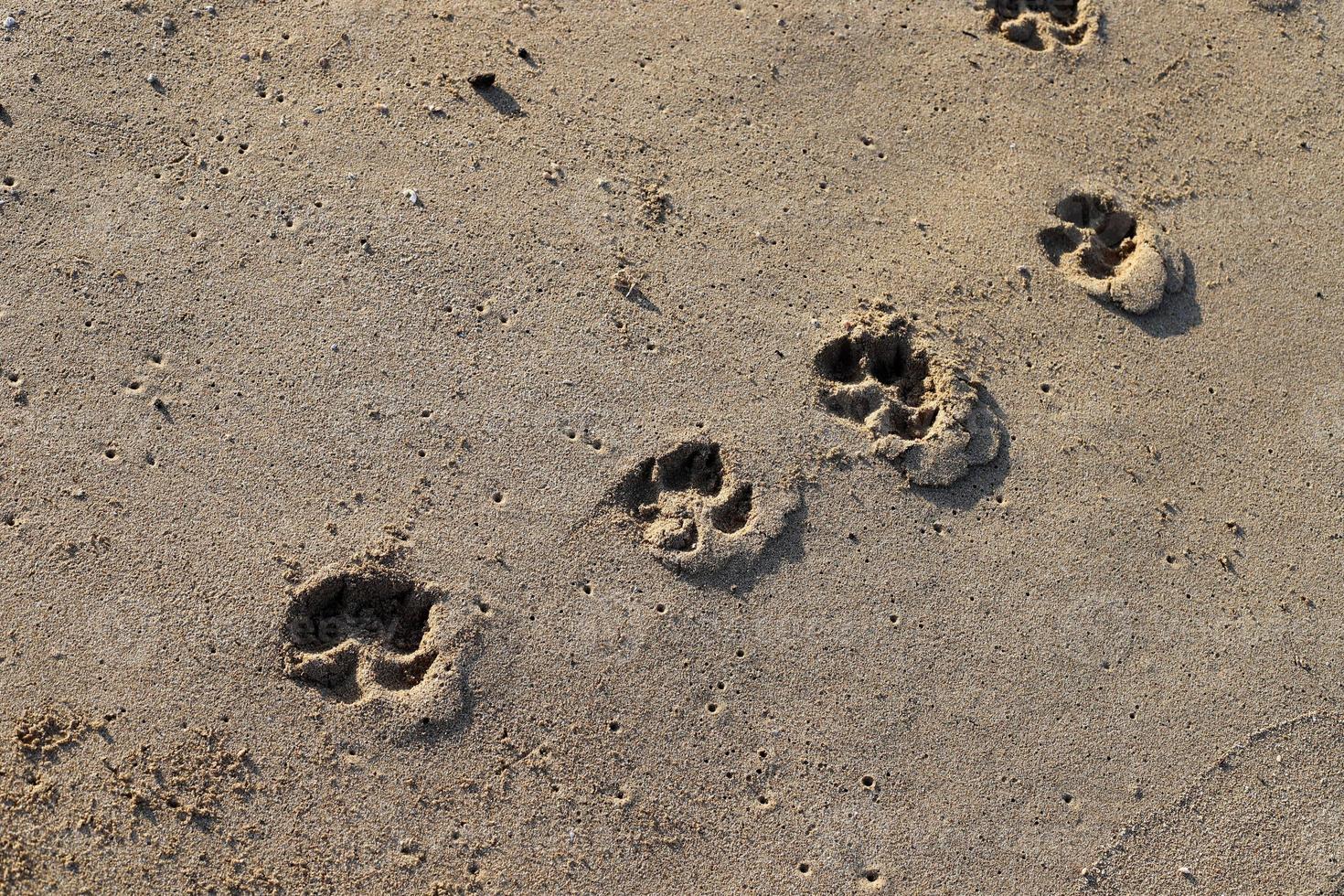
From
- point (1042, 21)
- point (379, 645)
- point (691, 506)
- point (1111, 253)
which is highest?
point (1042, 21)

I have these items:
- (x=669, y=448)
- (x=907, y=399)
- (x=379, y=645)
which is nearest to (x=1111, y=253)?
(x=907, y=399)

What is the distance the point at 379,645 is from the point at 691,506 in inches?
49.1

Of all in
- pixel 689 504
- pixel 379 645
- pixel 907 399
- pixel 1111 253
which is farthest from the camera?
pixel 1111 253

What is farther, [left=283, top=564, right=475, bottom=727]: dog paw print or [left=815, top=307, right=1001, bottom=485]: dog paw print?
[left=815, top=307, right=1001, bottom=485]: dog paw print

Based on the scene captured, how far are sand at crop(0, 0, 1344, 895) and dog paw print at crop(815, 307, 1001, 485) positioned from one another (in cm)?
2

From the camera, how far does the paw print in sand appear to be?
13.8ft

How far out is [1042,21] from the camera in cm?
508

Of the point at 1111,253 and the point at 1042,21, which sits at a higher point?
the point at 1042,21

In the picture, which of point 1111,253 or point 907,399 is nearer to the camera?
point 907,399

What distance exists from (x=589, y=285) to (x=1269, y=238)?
2.87 m

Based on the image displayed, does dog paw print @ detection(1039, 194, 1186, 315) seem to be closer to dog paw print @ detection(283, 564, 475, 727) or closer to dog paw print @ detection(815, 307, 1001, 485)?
dog paw print @ detection(815, 307, 1001, 485)

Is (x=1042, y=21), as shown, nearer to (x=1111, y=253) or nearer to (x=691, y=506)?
(x=1111, y=253)

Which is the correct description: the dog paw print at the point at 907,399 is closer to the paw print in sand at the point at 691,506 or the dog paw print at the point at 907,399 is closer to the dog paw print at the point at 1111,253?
the paw print in sand at the point at 691,506

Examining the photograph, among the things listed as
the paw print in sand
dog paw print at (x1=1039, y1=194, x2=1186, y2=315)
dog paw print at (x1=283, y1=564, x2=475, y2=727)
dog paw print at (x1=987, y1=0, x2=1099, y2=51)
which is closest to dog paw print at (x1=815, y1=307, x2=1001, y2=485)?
the paw print in sand
